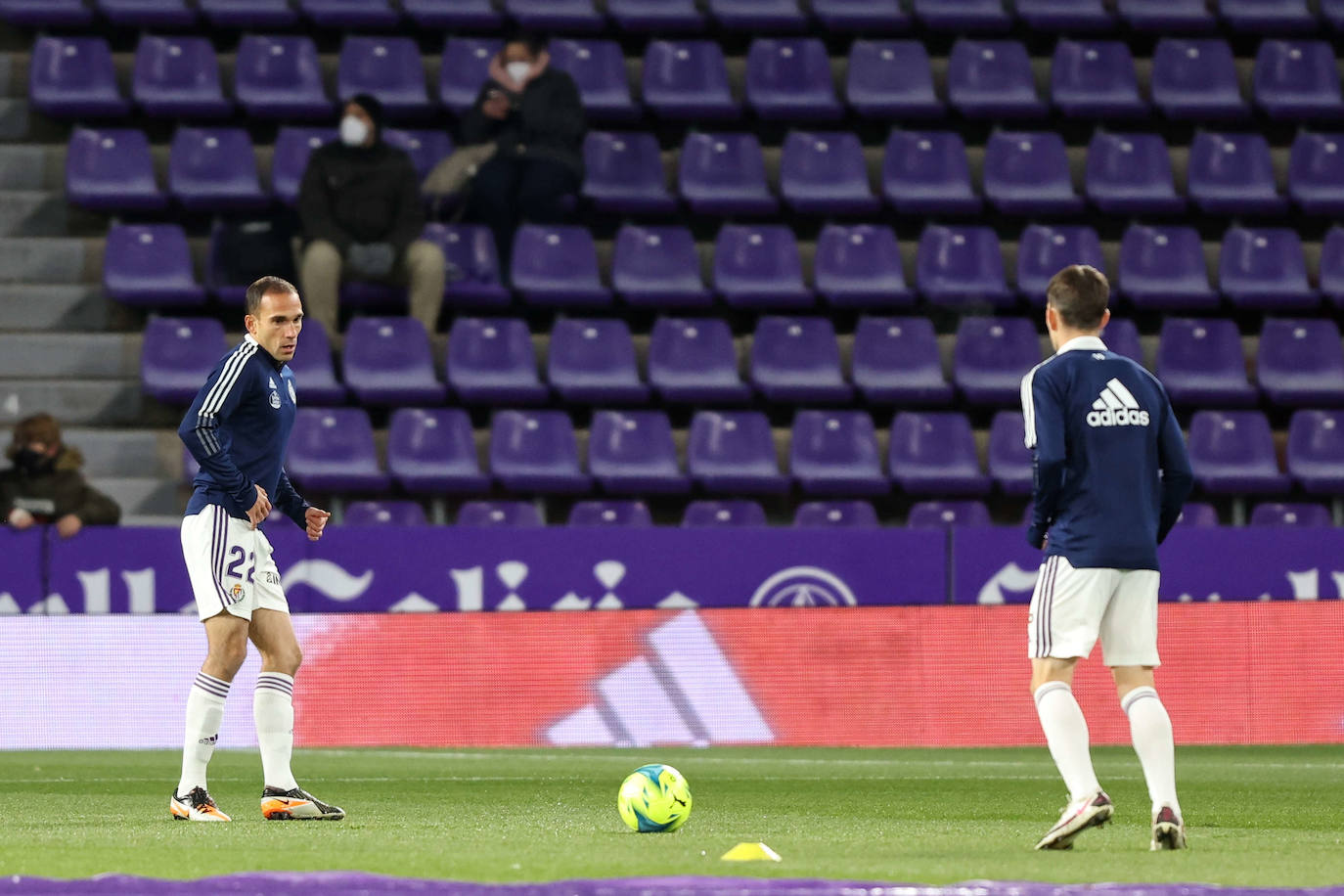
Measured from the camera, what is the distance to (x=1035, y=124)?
742 inches

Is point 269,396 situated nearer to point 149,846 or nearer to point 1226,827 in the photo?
point 149,846

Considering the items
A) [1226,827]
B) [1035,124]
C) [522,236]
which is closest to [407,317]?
[522,236]

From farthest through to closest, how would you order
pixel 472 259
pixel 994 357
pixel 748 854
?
pixel 472 259
pixel 994 357
pixel 748 854

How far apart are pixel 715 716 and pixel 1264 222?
815cm

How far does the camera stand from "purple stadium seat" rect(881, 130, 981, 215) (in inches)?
691

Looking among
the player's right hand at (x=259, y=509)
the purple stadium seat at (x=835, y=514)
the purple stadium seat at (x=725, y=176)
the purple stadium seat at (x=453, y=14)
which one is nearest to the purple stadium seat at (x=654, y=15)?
the purple stadium seat at (x=453, y=14)

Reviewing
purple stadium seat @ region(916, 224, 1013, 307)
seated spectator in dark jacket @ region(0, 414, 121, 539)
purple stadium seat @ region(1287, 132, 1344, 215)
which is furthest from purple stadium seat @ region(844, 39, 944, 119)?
seated spectator in dark jacket @ region(0, 414, 121, 539)

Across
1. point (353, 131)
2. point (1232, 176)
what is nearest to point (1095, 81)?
point (1232, 176)

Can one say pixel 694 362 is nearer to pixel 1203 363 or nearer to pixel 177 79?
pixel 1203 363

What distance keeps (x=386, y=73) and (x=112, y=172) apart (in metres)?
2.37

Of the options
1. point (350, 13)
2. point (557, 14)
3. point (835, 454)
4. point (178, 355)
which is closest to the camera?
point (835, 454)

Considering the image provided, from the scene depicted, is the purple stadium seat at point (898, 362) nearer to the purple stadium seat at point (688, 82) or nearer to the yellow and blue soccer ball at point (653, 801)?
the purple stadium seat at point (688, 82)

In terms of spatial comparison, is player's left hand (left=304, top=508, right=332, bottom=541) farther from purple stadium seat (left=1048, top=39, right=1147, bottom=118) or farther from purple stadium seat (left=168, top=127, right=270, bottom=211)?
purple stadium seat (left=1048, top=39, right=1147, bottom=118)

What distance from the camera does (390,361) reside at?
629 inches
